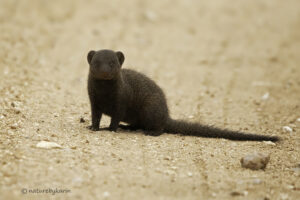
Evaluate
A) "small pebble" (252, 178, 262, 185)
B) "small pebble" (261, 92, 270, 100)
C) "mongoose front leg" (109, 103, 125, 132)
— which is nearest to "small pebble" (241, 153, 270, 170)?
"small pebble" (252, 178, 262, 185)

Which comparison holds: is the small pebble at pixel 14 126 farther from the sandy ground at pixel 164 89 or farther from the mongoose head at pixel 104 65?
the mongoose head at pixel 104 65

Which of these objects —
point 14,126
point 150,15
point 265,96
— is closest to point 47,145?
point 14,126

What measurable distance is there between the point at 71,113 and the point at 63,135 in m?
1.30

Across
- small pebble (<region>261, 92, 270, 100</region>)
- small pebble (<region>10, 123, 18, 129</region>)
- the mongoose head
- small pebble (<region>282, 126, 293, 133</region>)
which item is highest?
the mongoose head

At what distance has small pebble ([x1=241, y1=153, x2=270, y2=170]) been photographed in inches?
164

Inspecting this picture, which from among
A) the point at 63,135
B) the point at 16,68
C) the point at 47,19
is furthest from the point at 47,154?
the point at 47,19

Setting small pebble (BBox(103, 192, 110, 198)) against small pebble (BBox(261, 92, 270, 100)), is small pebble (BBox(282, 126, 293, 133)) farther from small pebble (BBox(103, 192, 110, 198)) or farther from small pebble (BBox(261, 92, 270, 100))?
small pebble (BBox(103, 192, 110, 198))

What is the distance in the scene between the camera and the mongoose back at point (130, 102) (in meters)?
5.10

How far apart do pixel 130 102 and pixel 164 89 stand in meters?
2.50

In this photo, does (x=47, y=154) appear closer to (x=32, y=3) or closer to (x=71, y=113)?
(x=71, y=113)

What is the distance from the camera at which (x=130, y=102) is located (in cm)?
550

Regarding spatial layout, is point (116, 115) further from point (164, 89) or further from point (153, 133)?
point (164, 89)

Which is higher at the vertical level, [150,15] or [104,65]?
[150,15]

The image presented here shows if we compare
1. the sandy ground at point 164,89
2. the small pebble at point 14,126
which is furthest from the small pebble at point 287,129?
the small pebble at point 14,126
